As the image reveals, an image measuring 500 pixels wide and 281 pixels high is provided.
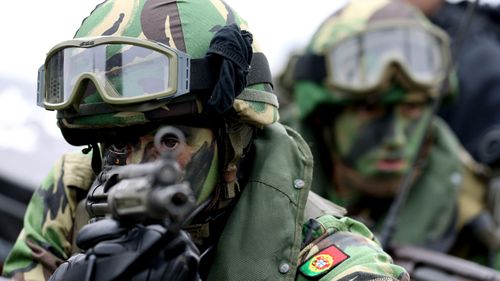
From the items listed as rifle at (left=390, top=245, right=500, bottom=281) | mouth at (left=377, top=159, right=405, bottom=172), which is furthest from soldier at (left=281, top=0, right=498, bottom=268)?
rifle at (left=390, top=245, right=500, bottom=281)

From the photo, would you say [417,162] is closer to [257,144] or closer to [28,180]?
[28,180]

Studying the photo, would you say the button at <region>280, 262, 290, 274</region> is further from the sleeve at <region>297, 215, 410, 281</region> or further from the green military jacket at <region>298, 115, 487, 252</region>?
the green military jacket at <region>298, 115, 487, 252</region>

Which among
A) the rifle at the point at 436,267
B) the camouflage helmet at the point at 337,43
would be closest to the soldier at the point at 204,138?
the rifle at the point at 436,267

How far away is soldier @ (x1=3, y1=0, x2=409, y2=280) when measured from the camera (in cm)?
325

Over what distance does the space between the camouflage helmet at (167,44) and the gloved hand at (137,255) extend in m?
0.42

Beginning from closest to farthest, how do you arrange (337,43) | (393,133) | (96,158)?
(96,158) < (393,133) < (337,43)

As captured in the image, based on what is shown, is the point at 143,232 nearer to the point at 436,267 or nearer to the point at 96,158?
the point at 96,158

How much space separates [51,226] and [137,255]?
2.97 ft

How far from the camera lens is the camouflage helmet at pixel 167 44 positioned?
10.7 feet

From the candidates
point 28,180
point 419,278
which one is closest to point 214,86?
point 419,278

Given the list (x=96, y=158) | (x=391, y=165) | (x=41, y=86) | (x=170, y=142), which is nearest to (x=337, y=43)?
(x=391, y=165)

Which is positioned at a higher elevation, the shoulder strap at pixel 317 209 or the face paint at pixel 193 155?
the face paint at pixel 193 155

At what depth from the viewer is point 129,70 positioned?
3.24 metres

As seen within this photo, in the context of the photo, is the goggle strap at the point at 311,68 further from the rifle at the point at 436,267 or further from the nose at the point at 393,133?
the rifle at the point at 436,267
